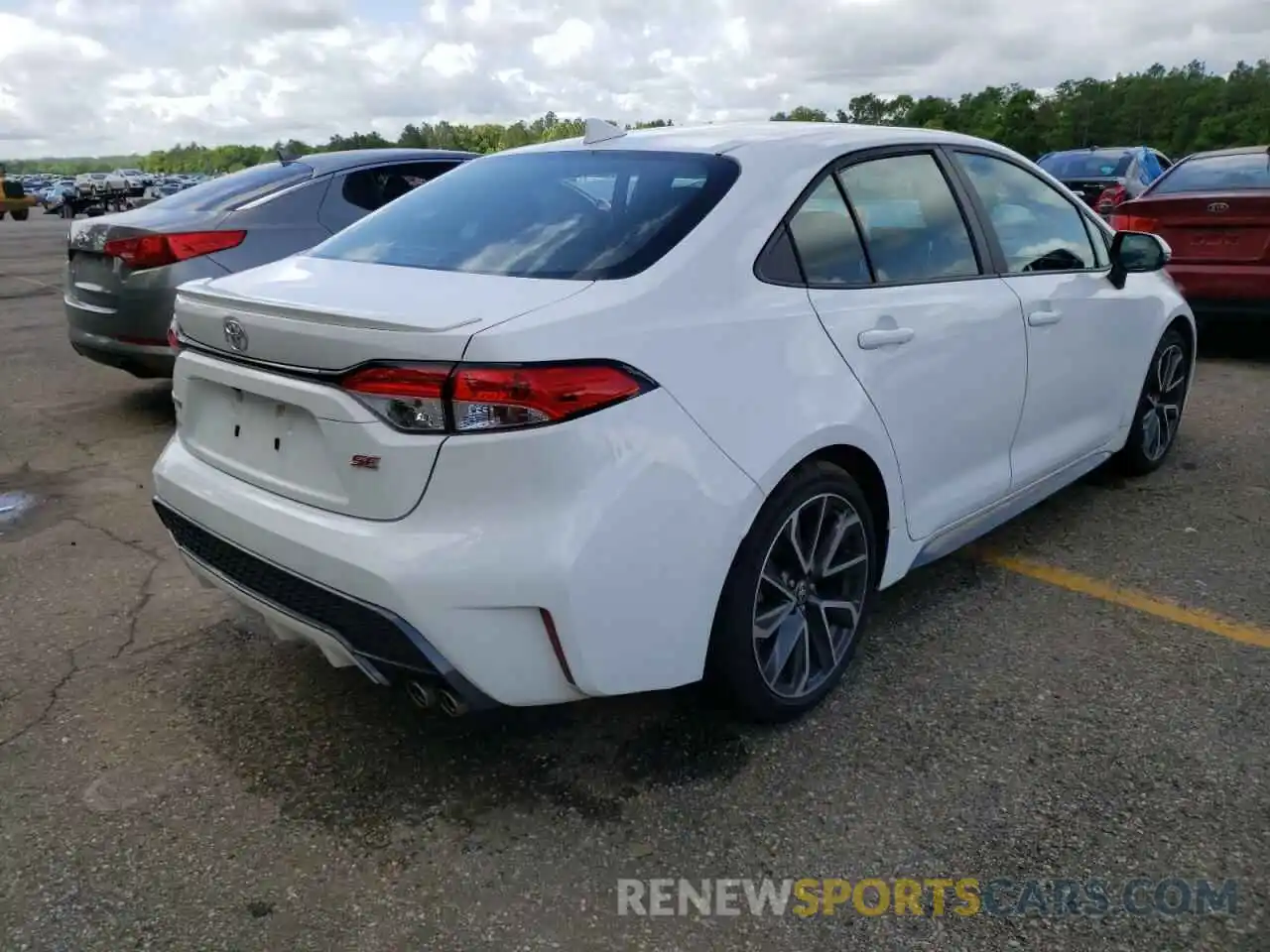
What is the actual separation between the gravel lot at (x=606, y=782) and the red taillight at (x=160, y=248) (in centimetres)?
228

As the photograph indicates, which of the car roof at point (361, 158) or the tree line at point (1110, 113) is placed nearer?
the car roof at point (361, 158)

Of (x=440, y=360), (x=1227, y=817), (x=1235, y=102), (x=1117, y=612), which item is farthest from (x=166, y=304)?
(x=1235, y=102)

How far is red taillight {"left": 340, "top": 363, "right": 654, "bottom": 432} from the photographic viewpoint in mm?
2195

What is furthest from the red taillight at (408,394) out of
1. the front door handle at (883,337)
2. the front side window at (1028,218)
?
the front side window at (1028,218)

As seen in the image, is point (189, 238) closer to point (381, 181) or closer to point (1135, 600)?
point (381, 181)

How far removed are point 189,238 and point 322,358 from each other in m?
3.92

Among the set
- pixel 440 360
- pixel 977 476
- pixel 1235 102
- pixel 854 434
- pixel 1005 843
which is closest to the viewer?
pixel 440 360

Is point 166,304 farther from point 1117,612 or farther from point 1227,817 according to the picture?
point 1227,817

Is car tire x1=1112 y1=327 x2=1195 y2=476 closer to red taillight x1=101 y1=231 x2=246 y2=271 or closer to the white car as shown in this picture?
the white car

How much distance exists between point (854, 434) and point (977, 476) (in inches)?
33.9

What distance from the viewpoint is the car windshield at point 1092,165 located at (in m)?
13.6

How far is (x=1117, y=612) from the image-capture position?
11.8 feet

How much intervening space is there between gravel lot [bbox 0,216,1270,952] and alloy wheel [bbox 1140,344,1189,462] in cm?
105

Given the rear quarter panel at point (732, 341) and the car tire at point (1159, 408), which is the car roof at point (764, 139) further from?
the car tire at point (1159, 408)
